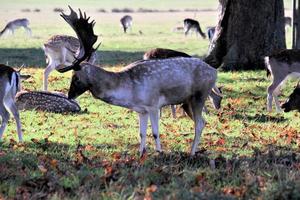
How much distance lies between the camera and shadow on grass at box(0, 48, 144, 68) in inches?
836

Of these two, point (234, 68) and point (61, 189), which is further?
point (234, 68)

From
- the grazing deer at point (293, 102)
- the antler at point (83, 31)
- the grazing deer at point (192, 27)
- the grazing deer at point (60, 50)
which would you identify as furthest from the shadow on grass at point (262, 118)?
the grazing deer at point (192, 27)

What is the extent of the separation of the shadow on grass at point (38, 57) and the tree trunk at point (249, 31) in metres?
4.57

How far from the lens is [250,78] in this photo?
15.4 metres

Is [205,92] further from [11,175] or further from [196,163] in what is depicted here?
[11,175]

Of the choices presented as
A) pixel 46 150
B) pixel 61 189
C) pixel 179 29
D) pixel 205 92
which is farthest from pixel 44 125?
pixel 179 29

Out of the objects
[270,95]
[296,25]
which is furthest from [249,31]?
[270,95]

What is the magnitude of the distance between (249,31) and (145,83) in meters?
8.39

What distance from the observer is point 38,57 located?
78.2 feet

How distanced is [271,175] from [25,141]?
3.81 m

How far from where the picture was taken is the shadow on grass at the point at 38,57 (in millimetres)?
21239

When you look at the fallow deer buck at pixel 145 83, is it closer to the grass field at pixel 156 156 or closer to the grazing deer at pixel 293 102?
the grass field at pixel 156 156

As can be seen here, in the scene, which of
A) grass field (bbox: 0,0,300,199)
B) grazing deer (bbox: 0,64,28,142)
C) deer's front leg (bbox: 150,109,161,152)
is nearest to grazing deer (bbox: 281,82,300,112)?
grass field (bbox: 0,0,300,199)

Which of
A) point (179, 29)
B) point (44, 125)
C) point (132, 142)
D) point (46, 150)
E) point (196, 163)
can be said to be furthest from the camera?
point (179, 29)
